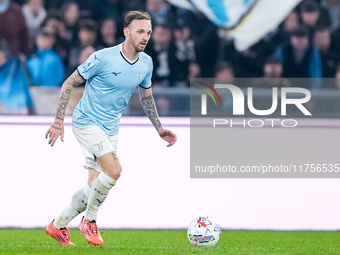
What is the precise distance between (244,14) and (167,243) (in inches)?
171

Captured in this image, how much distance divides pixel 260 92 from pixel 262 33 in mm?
1201

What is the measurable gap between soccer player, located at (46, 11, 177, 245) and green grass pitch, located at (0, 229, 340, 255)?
1.40 ft

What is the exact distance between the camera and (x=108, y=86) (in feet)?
19.6

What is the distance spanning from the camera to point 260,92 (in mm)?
8969

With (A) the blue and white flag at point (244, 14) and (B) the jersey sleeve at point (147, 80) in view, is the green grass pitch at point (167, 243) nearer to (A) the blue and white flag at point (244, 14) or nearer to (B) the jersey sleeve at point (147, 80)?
(B) the jersey sleeve at point (147, 80)

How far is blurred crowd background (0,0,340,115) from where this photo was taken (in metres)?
9.12

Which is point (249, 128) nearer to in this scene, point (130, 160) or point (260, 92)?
point (260, 92)

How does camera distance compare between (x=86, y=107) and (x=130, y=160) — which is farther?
(x=130, y=160)

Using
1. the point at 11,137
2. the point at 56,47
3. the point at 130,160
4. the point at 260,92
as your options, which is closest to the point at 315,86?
the point at 260,92

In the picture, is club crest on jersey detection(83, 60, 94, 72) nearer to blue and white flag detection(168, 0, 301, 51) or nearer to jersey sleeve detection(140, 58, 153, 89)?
jersey sleeve detection(140, 58, 153, 89)

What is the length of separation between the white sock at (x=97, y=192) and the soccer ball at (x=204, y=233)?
950 mm

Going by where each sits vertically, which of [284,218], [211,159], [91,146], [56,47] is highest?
[56,47]

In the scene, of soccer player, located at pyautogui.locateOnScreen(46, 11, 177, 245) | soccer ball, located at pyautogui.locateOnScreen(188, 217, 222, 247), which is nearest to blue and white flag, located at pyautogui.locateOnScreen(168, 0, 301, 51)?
soccer player, located at pyautogui.locateOnScreen(46, 11, 177, 245)

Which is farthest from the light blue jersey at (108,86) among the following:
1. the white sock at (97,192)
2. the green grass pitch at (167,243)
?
the green grass pitch at (167,243)
